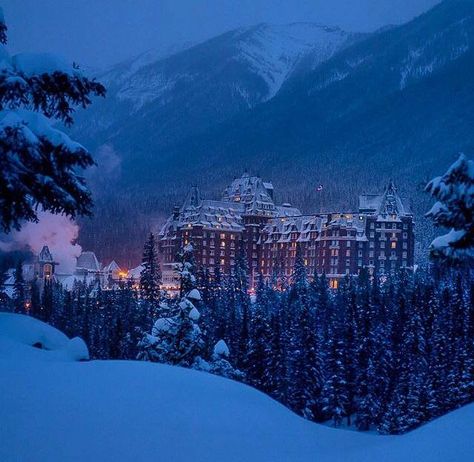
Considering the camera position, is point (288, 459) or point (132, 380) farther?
point (132, 380)

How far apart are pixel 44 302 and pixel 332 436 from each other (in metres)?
113

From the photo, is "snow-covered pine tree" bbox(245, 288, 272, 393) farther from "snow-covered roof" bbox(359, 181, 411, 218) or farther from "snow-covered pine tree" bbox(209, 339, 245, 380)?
"snow-covered roof" bbox(359, 181, 411, 218)

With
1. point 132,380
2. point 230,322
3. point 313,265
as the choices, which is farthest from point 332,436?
point 313,265

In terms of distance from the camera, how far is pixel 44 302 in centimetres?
11569

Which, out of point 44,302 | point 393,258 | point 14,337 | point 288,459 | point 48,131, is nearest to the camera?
point 288,459

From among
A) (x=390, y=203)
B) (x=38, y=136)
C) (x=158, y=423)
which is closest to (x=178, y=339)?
(x=38, y=136)

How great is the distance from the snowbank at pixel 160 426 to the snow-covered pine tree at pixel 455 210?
583cm

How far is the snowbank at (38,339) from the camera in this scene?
32.1 ft

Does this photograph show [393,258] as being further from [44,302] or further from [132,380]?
[132,380]

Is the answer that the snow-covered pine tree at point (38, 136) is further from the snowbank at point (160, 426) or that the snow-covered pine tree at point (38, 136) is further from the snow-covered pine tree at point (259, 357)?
the snow-covered pine tree at point (259, 357)

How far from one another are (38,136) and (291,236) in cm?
16934

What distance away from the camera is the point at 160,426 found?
293 inches

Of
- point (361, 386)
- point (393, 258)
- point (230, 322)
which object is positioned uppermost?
point (393, 258)

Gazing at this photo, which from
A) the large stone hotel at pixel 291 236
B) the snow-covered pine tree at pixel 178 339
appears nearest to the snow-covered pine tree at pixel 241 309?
the large stone hotel at pixel 291 236
